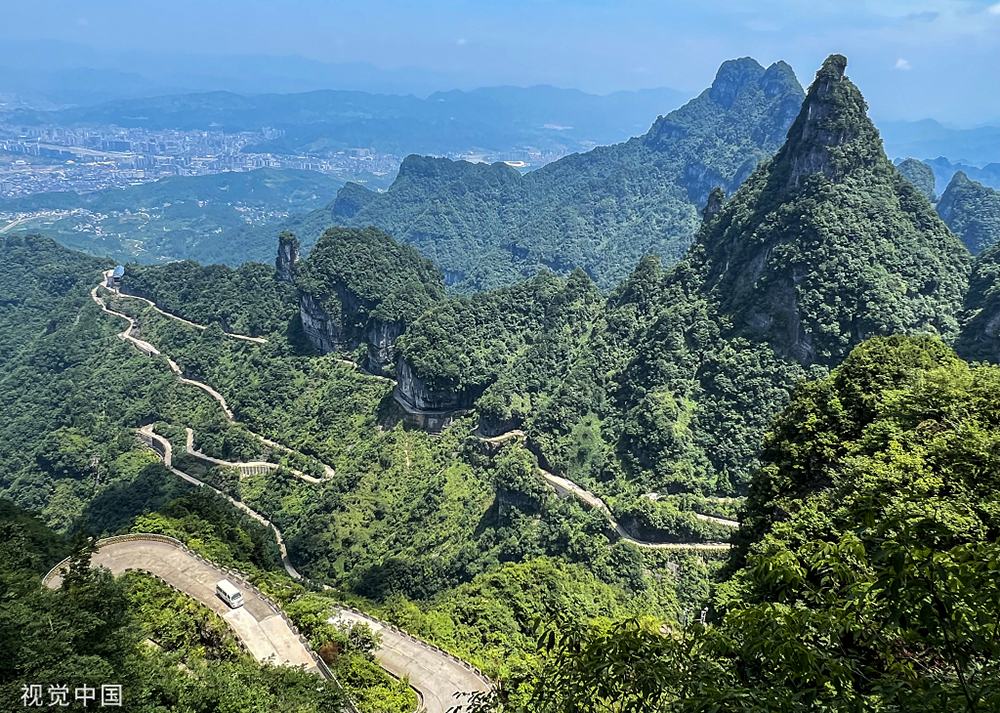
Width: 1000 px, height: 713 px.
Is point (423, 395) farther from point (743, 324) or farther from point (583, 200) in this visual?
point (583, 200)

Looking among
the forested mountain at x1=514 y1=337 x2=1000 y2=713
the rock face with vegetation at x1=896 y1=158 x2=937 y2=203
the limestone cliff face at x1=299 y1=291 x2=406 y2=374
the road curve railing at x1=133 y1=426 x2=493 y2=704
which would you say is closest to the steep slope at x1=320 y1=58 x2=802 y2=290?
the rock face with vegetation at x1=896 y1=158 x2=937 y2=203

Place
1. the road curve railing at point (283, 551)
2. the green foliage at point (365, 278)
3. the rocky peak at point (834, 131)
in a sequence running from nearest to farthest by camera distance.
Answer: the road curve railing at point (283, 551), the rocky peak at point (834, 131), the green foliage at point (365, 278)

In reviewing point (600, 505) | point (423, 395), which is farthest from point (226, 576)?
point (423, 395)

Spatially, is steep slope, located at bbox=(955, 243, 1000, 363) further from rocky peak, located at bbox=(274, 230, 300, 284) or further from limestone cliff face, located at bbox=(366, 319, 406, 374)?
rocky peak, located at bbox=(274, 230, 300, 284)

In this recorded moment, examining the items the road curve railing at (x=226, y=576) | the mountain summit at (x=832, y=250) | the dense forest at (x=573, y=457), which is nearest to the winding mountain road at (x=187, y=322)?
the dense forest at (x=573, y=457)

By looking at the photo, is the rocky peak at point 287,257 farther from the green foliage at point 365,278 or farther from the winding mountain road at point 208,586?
the winding mountain road at point 208,586

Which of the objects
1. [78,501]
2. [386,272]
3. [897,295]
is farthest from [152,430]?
[897,295]
